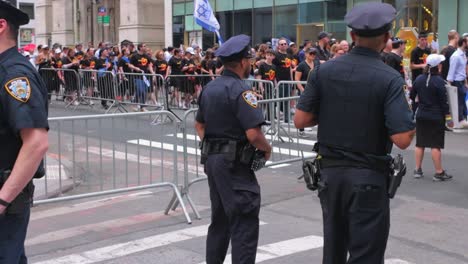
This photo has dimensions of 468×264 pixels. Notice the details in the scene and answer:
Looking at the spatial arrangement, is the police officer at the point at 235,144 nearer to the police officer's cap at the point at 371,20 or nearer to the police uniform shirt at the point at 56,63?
the police officer's cap at the point at 371,20

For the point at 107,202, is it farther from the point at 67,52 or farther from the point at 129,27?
the point at 129,27

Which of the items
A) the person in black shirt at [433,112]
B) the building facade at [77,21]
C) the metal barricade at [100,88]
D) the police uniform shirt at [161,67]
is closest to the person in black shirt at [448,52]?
the person in black shirt at [433,112]

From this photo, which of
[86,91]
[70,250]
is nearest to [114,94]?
[86,91]

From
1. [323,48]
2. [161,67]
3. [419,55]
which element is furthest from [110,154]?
[161,67]

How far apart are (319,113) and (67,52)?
1889cm

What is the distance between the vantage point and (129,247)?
6223 mm

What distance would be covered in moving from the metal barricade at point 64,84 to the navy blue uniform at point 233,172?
15.0m

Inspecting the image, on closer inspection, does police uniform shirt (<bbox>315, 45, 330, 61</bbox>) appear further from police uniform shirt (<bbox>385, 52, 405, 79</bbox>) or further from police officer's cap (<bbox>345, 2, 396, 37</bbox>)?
police officer's cap (<bbox>345, 2, 396, 37</bbox>)

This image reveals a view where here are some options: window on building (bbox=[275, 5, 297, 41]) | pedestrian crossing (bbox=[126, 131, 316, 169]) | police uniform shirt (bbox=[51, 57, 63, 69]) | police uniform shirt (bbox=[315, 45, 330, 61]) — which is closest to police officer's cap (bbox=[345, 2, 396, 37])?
pedestrian crossing (bbox=[126, 131, 316, 169])

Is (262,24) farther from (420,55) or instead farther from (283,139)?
(283,139)

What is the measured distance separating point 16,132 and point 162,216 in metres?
4.31

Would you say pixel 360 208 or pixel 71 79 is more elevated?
pixel 71 79

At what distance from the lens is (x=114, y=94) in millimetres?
17500

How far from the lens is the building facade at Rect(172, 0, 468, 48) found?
2267cm
